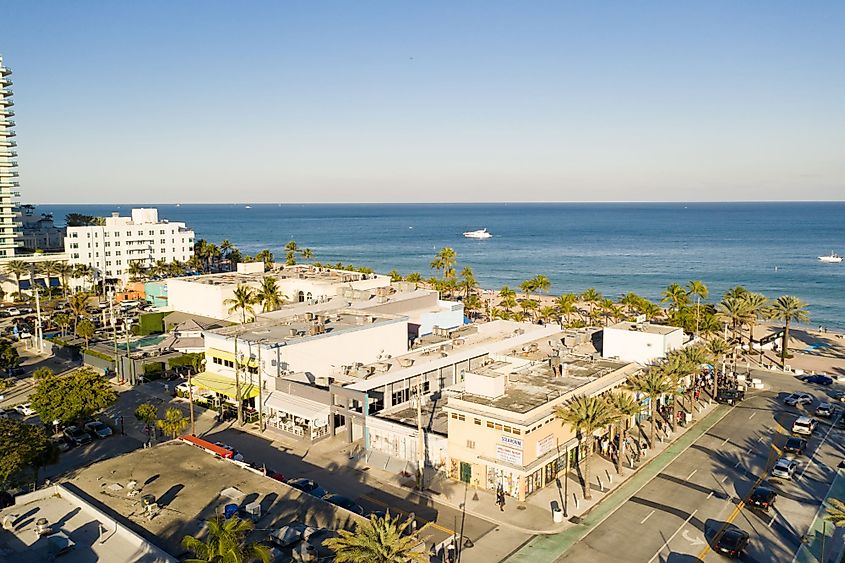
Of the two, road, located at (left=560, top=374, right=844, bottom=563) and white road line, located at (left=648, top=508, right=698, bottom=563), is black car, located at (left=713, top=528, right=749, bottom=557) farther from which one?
white road line, located at (left=648, top=508, right=698, bottom=563)

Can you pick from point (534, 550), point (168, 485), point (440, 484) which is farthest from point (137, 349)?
point (534, 550)

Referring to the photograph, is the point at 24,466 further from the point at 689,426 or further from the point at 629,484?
the point at 689,426

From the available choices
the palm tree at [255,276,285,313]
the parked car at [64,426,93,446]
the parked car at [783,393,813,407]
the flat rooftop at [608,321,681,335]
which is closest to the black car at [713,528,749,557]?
the parked car at [783,393,813,407]

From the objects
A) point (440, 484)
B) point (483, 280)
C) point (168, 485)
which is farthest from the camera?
point (483, 280)

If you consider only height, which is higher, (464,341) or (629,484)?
(464,341)

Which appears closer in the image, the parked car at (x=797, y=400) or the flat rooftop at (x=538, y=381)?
the flat rooftop at (x=538, y=381)

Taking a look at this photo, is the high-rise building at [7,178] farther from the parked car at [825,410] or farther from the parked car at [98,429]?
the parked car at [825,410]

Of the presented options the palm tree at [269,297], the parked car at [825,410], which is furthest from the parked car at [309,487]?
the palm tree at [269,297]
